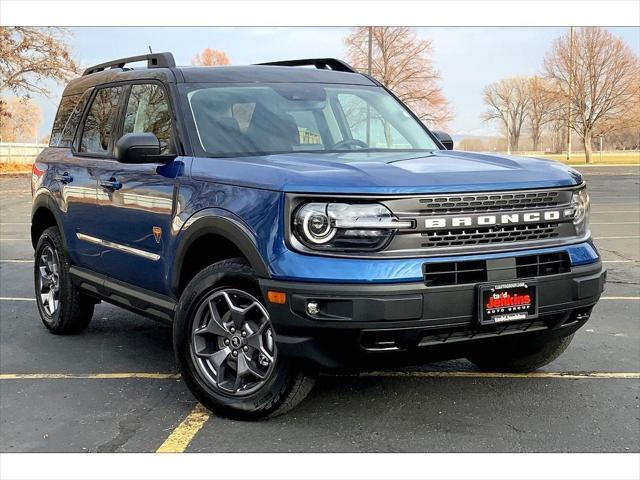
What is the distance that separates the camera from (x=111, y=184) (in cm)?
547

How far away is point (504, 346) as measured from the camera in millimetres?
4270

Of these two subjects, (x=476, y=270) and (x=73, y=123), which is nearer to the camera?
(x=476, y=270)

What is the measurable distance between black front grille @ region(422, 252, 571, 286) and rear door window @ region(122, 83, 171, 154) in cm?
207

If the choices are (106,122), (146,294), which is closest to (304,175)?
(146,294)

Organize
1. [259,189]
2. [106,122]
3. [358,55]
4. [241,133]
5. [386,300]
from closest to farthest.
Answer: [386,300] < [259,189] < [241,133] < [106,122] < [358,55]

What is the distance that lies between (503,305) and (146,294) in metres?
2.37

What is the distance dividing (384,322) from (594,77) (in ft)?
223

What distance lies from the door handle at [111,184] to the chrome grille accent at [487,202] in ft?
7.91

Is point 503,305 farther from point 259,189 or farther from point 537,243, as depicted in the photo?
point 259,189

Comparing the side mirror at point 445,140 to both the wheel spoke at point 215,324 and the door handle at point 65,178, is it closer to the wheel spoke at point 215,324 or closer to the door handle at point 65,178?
the wheel spoke at point 215,324

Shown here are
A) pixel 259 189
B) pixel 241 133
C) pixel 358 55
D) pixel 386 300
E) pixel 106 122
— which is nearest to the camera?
pixel 386 300

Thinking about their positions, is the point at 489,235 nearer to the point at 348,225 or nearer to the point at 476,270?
the point at 476,270

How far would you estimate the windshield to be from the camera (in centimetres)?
492

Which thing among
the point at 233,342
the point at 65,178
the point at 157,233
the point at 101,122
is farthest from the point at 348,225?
the point at 65,178
